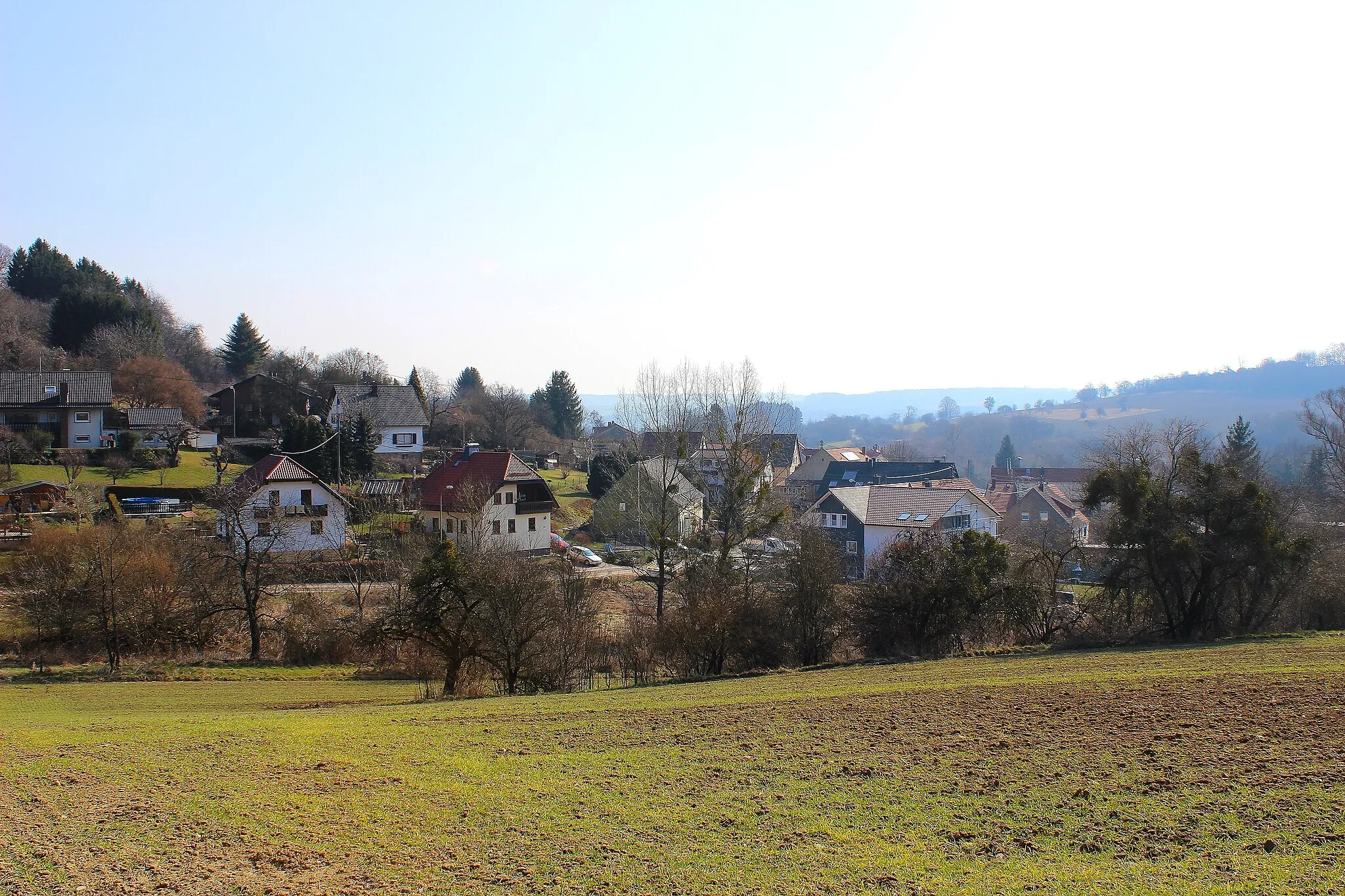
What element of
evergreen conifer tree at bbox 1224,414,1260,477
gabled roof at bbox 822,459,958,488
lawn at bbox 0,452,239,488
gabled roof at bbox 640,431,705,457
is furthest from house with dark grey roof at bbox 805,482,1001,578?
lawn at bbox 0,452,239,488

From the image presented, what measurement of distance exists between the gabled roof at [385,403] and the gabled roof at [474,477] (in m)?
21.6

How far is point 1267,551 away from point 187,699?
32549mm

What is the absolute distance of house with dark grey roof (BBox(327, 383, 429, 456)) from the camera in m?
74.9

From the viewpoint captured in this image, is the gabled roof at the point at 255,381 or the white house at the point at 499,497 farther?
the gabled roof at the point at 255,381

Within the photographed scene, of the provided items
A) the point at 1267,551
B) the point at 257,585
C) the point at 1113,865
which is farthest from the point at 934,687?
the point at 257,585

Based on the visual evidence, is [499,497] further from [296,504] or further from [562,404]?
[562,404]

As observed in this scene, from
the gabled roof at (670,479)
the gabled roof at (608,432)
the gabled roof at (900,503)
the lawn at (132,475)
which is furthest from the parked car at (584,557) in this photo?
the gabled roof at (608,432)

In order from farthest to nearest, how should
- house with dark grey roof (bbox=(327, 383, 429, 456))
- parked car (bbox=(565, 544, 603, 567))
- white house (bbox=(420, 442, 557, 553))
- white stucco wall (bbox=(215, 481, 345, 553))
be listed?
1. house with dark grey roof (bbox=(327, 383, 429, 456))
2. parked car (bbox=(565, 544, 603, 567))
3. white house (bbox=(420, 442, 557, 553))
4. white stucco wall (bbox=(215, 481, 345, 553))

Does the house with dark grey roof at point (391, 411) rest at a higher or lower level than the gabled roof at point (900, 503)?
higher

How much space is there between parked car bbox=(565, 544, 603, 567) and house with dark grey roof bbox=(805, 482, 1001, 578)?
1544 centimetres

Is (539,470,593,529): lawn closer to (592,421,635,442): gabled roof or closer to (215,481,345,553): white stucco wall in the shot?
(215,481,345,553): white stucco wall

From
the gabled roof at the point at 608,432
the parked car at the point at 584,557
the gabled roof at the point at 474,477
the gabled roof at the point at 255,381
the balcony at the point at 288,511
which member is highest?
the gabled roof at the point at 255,381

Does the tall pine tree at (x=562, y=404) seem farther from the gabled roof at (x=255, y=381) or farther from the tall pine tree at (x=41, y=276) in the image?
the tall pine tree at (x=41, y=276)

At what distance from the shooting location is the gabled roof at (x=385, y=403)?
A: 246 feet
